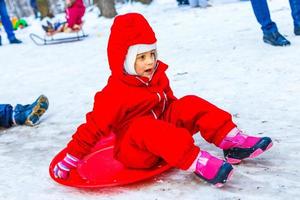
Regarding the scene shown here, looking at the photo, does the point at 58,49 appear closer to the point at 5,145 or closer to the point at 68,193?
the point at 5,145

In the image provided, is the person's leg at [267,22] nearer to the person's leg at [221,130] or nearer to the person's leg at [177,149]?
the person's leg at [221,130]

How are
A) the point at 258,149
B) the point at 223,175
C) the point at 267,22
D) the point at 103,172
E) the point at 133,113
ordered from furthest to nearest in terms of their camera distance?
1. the point at 267,22
2. the point at 103,172
3. the point at 133,113
4. the point at 258,149
5. the point at 223,175

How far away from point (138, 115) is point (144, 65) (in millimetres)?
223

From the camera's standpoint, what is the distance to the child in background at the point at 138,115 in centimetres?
208

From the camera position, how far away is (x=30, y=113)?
336 centimetres

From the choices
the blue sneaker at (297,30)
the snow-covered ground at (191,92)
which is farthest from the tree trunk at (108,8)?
the blue sneaker at (297,30)

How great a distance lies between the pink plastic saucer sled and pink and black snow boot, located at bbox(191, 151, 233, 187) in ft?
0.67

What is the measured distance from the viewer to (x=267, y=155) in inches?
86.4

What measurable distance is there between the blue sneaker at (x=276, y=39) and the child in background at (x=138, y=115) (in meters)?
2.45

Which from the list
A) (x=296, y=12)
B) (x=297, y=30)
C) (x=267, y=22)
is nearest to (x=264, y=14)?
(x=267, y=22)

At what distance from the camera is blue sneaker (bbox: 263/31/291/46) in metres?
4.38

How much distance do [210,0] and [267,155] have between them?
7.71 meters

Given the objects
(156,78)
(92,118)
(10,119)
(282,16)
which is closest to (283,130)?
(156,78)

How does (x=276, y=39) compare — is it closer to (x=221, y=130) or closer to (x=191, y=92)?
(x=191, y=92)
